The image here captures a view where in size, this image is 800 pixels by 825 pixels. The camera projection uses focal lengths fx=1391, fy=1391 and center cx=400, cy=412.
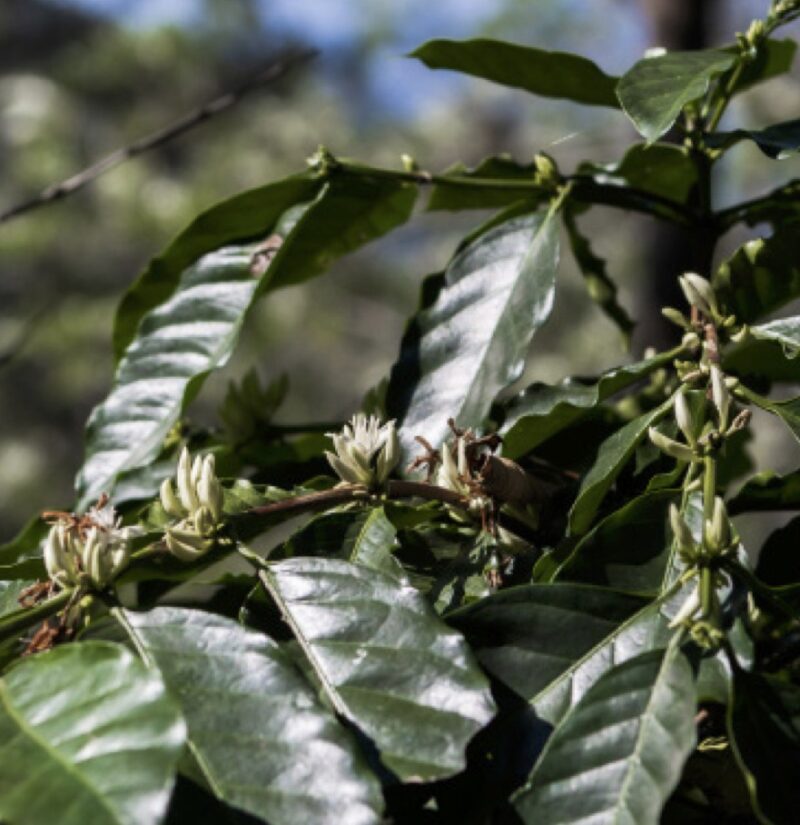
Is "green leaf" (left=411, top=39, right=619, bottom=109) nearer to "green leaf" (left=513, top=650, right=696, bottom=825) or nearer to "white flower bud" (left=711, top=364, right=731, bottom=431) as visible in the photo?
"white flower bud" (left=711, top=364, right=731, bottom=431)

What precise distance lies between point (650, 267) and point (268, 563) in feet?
5.60

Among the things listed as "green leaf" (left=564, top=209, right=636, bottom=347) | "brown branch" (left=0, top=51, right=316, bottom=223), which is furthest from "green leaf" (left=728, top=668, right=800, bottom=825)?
"brown branch" (left=0, top=51, right=316, bottom=223)

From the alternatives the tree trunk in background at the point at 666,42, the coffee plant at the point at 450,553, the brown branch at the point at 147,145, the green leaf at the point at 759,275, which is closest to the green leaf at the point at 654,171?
the coffee plant at the point at 450,553

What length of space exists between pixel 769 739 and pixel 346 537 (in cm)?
24

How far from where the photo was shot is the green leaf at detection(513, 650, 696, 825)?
0.56 metres

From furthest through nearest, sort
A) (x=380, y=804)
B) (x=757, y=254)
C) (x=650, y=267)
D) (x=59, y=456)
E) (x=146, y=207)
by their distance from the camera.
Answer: (x=59, y=456)
(x=146, y=207)
(x=650, y=267)
(x=757, y=254)
(x=380, y=804)

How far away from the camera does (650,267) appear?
2.31 metres

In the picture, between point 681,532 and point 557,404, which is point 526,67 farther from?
point 681,532

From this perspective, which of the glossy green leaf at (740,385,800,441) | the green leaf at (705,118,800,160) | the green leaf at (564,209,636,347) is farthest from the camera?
the green leaf at (564,209,636,347)

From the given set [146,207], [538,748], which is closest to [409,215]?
[538,748]

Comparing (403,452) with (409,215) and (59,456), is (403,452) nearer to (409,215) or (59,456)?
(409,215)

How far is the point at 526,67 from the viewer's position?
3.44 feet

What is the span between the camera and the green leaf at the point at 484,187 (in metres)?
1.04

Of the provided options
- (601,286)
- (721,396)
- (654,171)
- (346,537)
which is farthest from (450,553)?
(601,286)
